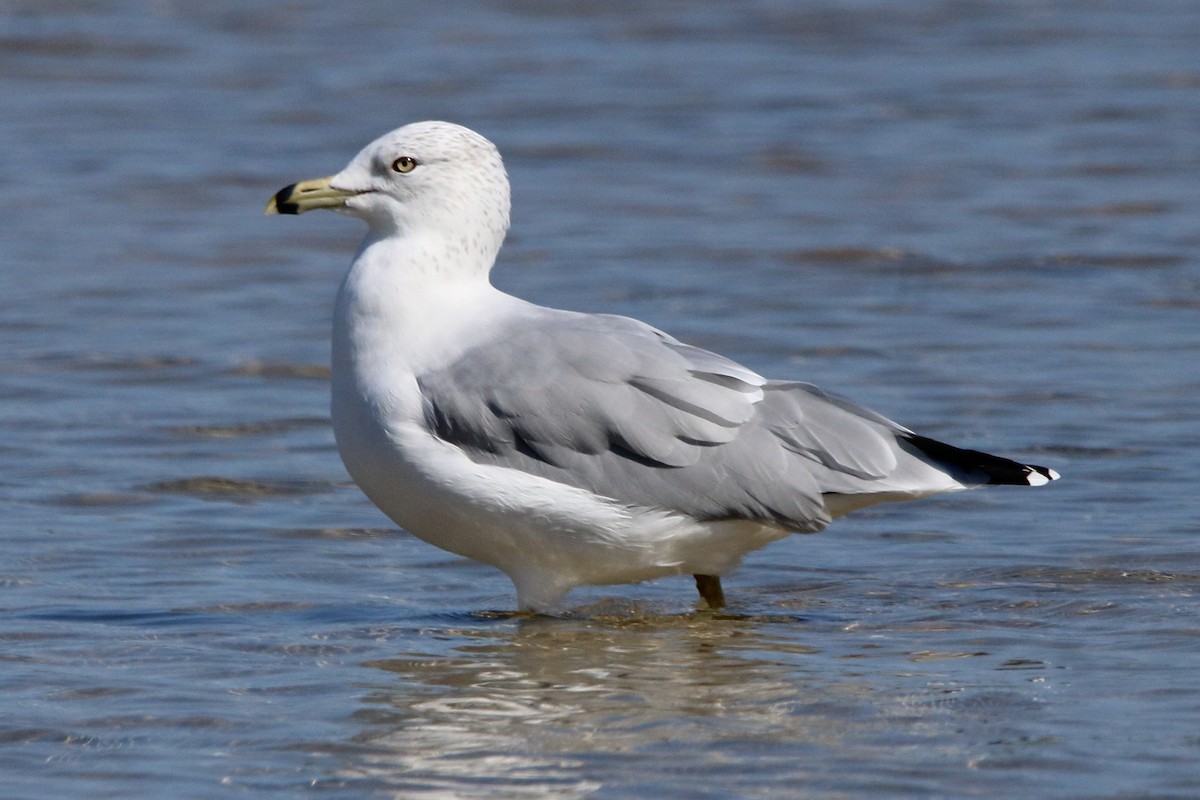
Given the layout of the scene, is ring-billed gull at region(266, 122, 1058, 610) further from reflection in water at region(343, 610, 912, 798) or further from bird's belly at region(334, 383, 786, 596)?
reflection in water at region(343, 610, 912, 798)

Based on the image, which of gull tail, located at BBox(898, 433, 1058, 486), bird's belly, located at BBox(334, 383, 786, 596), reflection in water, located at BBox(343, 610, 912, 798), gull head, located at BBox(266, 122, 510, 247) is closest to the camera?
reflection in water, located at BBox(343, 610, 912, 798)

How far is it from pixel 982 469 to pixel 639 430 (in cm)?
99

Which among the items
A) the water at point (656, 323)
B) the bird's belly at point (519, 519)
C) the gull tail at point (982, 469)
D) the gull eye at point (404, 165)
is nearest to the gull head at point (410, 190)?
the gull eye at point (404, 165)

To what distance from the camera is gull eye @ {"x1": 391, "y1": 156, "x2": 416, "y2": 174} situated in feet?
19.9

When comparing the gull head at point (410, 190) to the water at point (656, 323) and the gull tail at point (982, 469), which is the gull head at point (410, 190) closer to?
the water at point (656, 323)

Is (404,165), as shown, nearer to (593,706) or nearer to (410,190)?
(410,190)

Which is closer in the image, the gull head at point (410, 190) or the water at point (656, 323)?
the water at point (656, 323)

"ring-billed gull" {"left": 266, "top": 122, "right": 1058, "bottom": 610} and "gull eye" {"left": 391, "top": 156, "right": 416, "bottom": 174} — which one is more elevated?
"gull eye" {"left": 391, "top": 156, "right": 416, "bottom": 174}

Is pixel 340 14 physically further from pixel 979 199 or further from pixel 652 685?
pixel 652 685

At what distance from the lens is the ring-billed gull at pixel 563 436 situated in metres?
5.63

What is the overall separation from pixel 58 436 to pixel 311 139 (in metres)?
6.27

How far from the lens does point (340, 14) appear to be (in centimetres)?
1864

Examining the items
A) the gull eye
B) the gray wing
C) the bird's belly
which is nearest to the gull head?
the gull eye

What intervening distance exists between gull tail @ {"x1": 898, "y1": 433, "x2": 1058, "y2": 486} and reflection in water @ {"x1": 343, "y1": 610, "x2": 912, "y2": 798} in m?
0.67
